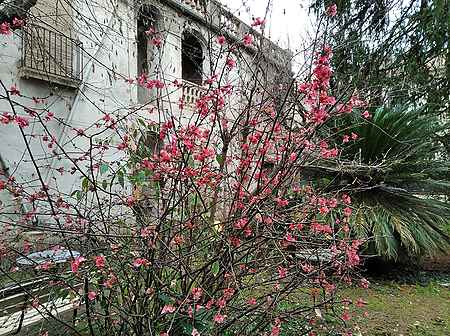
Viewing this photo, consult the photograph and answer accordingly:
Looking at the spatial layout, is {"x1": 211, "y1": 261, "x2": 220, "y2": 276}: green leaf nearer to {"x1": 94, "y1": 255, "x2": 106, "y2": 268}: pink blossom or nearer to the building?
{"x1": 94, "y1": 255, "x2": 106, "y2": 268}: pink blossom

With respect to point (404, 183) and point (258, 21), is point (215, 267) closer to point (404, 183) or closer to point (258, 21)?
point (258, 21)

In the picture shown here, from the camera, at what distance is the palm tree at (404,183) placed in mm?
4633

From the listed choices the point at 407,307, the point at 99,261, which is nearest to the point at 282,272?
the point at 99,261

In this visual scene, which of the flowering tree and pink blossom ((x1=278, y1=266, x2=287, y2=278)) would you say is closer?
the flowering tree

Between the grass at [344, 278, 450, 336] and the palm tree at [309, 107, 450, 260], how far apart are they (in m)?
0.43

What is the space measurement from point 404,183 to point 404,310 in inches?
73.2

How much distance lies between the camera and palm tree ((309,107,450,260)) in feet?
15.2

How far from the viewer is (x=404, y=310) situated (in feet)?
12.4

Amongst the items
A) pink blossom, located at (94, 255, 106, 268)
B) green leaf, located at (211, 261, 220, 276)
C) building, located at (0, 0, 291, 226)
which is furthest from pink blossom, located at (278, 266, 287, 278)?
building, located at (0, 0, 291, 226)

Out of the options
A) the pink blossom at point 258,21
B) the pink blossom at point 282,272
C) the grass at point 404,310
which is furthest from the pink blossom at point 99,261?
the grass at point 404,310

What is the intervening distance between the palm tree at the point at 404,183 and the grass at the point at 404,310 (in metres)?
0.43

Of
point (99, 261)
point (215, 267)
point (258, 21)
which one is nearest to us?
point (99, 261)

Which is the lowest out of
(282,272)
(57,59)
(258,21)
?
(282,272)

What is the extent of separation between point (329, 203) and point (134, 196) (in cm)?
110
